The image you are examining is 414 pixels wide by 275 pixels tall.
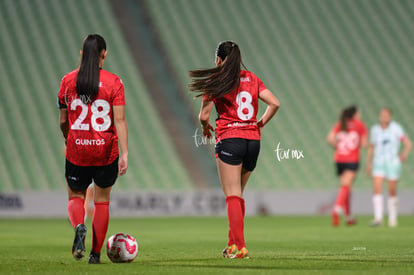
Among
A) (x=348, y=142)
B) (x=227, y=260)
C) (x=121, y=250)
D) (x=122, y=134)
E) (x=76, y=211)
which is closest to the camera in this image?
(x=122, y=134)

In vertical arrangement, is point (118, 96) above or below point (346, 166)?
above

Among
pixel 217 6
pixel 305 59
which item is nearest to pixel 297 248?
pixel 305 59

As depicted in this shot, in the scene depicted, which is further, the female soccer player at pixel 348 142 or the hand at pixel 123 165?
the female soccer player at pixel 348 142

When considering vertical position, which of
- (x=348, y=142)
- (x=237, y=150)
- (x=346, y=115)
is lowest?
(x=237, y=150)

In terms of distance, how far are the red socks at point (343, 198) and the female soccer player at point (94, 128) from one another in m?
8.50

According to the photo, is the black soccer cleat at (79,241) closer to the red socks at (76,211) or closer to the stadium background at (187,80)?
the red socks at (76,211)

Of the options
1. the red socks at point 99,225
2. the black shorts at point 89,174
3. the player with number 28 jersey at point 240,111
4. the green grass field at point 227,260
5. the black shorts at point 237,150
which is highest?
the player with number 28 jersey at point 240,111

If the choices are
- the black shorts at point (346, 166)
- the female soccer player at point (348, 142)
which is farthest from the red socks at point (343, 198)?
the black shorts at point (346, 166)

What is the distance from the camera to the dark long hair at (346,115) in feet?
48.3

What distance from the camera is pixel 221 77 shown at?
6.88 meters

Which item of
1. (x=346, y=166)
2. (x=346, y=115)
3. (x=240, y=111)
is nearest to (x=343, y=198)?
(x=346, y=166)

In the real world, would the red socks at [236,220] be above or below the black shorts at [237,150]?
below

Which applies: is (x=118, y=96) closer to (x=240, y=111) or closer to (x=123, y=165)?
(x=123, y=165)

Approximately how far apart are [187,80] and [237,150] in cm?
1832
